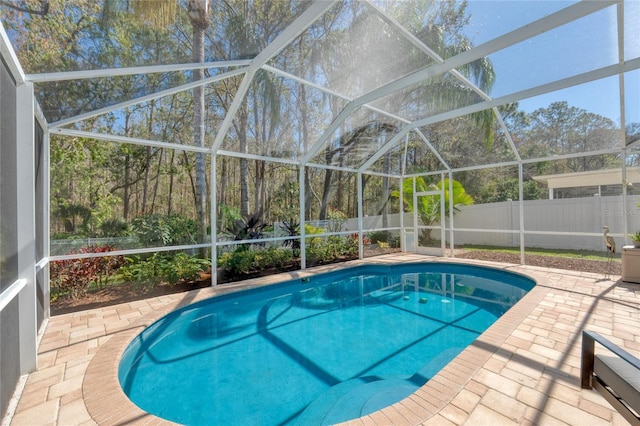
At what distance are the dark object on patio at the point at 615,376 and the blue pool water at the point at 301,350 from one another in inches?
66.5

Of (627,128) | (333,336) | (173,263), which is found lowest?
(333,336)

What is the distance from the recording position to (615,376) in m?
1.68

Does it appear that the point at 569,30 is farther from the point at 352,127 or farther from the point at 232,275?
the point at 232,275

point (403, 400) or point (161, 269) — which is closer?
point (403, 400)

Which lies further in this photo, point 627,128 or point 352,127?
point 352,127

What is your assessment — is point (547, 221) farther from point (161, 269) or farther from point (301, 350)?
point (161, 269)

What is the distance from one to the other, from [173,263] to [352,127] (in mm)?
Result: 5215

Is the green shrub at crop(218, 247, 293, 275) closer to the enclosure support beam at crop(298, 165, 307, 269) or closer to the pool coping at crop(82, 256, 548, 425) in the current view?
the enclosure support beam at crop(298, 165, 307, 269)

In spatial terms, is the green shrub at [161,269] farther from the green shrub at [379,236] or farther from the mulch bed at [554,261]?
the mulch bed at [554,261]

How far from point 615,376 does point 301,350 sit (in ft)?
10.8

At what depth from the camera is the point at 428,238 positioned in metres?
11.2

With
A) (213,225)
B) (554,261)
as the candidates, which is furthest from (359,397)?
(554,261)

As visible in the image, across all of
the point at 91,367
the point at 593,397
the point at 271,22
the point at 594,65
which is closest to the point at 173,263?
the point at 91,367

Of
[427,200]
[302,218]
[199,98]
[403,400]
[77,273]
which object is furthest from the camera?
[427,200]
